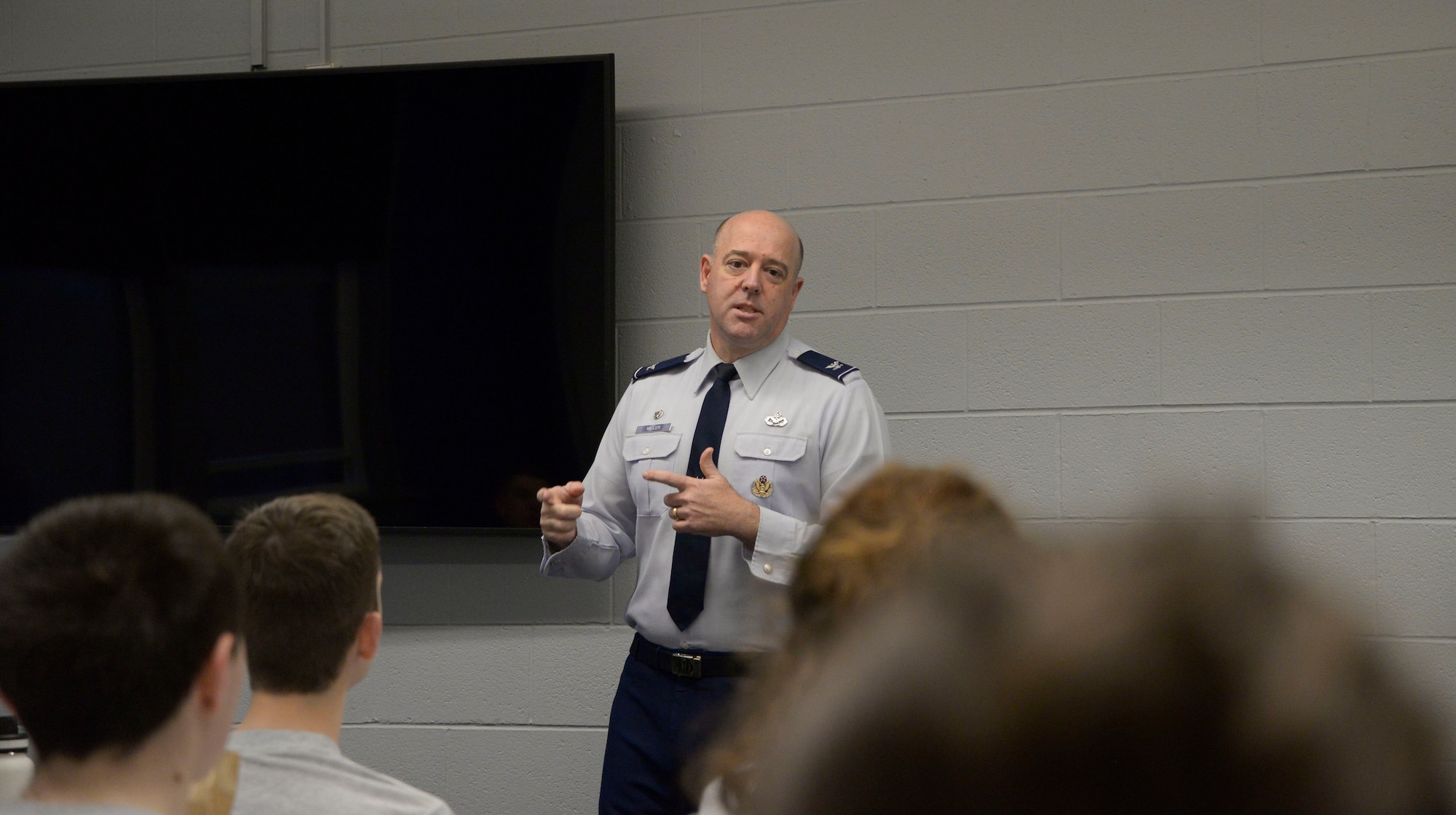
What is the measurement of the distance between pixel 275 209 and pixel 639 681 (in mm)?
1597

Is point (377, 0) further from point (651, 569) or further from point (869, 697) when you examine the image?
point (869, 697)

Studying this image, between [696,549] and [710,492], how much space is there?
22cm

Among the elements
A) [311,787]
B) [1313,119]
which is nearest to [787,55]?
[1313,119]

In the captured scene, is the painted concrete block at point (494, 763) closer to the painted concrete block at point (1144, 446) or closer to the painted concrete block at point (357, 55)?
the painted concrete block at point (1144, 446)

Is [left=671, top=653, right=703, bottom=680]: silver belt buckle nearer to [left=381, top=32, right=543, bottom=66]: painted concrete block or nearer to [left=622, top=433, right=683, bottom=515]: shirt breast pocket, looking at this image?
[left=622, top=433, right=683, bottom=515]: shirt breast pocket

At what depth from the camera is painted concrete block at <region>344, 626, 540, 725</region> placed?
2.98 metres

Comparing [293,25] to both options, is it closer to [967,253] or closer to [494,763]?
[967,253]

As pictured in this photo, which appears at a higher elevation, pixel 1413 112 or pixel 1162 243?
pixel 1413 112

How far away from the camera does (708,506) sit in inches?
81.8

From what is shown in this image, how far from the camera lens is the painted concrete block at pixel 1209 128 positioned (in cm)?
263

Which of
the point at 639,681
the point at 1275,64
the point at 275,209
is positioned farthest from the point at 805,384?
the point at 275,209

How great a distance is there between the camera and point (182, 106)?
10.0 ft

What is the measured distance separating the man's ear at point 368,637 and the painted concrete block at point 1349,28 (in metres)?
2.23

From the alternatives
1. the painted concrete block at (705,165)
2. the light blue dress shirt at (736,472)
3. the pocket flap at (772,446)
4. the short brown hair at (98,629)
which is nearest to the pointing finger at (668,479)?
the light blue dress shirt at (736,472)
